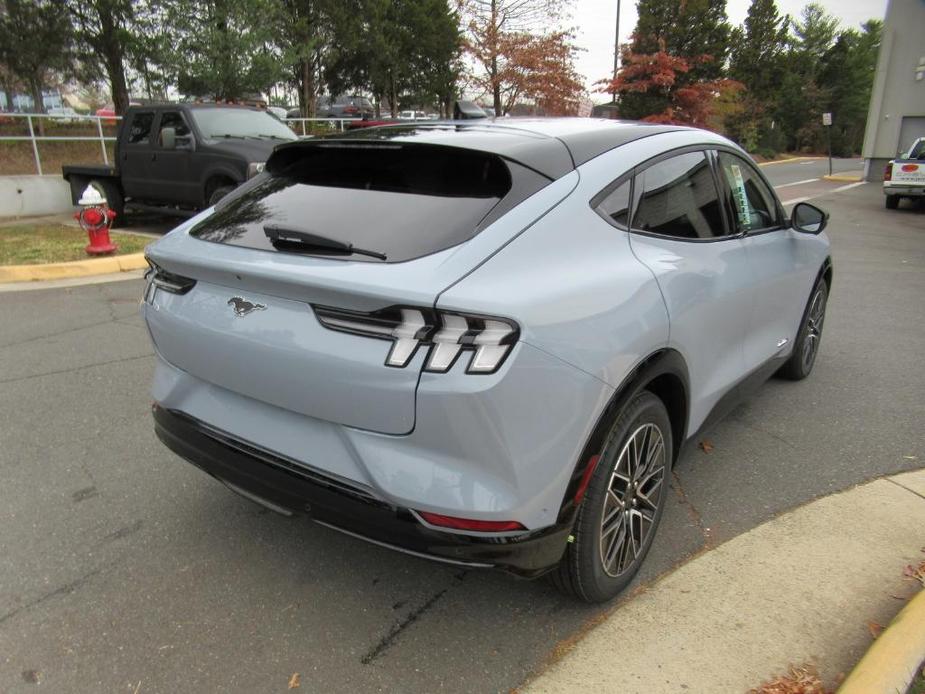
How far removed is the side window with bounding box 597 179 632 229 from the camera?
2.50 metres

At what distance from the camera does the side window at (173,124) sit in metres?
10.2

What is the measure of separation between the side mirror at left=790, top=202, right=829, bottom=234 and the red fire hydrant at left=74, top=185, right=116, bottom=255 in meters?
7.88

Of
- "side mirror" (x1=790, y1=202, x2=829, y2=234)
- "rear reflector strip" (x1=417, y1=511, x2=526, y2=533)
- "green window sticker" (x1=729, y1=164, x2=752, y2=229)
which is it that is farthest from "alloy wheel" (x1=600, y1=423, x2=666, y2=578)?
"side mirror" (x1=790, y1=202, x2=829, y2=234)

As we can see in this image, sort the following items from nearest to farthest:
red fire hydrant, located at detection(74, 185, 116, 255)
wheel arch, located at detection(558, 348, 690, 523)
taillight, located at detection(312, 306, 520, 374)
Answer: taillight, located at detection(312, 306, 520, 374)
wheel arch, located at detection(558, 348, 690, 523)
red fire hydrant, located at detection(74, 185, 116, 255)

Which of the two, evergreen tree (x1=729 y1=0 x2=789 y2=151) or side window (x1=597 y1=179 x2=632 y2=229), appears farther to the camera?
evergreen tree (x1=729 y1=0 x2=789 y2=151)

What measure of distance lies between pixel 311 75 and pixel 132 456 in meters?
30.2

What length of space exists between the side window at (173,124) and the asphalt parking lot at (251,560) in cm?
624

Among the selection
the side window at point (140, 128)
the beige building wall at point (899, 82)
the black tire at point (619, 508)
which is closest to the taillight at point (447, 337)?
the black tire at point (619, 508)

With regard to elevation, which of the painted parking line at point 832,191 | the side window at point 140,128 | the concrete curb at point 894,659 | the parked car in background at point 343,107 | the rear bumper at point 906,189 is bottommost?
the painted parking line at point 832,191

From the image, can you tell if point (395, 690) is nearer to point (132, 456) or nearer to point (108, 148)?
point (132, 456)

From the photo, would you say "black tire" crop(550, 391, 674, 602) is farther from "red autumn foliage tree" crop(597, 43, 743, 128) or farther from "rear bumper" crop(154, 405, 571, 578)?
"red autumn foliage tree" crop(597, 43, 743, 128)

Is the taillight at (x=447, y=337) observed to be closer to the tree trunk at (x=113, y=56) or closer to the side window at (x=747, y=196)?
the side window at (x=747, y=196)

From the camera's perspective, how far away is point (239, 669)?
7.40ft

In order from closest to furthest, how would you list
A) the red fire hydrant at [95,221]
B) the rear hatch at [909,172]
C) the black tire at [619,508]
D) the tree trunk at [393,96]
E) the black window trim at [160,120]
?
1. the black tire at [619,508]
2. the red fire hydrant at [95,221]
3. the black window trim at [160,120]
4. the rear hatch at [909,172]
5. the tree trunk at [393,96]
